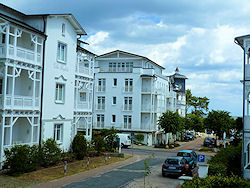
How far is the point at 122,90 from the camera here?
47.3 metres

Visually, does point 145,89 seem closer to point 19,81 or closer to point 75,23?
point 75,23

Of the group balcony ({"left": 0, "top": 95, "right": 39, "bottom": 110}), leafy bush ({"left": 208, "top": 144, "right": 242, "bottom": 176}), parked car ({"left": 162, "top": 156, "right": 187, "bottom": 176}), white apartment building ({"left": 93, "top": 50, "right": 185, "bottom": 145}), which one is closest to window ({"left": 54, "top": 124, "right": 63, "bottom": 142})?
balcony ({"left": 0, "top": 95, "right": 39, "bottom": 110})

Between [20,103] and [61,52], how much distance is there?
6.53m

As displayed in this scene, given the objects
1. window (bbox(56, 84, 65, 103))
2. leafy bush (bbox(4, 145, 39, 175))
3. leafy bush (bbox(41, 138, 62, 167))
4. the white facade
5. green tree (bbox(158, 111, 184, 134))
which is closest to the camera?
leafy bush (bbox(4, 145, 39, 175))

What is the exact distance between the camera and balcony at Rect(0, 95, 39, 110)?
19625 millimetres

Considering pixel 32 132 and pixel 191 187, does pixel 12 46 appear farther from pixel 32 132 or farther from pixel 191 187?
pixel 191 187

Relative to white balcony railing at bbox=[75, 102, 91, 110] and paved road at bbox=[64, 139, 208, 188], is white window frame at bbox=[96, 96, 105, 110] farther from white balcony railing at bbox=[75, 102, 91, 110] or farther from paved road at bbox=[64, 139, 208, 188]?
paved road at bbox=[64, 139, 208, 188]

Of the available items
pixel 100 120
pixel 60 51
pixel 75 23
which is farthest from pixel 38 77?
pixel 100 120

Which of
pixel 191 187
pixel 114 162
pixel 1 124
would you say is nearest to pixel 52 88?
pixel 1 124

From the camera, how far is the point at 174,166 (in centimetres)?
2034

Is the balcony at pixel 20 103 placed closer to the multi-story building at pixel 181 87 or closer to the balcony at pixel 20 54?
the balcony at pixel 20 54

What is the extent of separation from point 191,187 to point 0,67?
557 inches

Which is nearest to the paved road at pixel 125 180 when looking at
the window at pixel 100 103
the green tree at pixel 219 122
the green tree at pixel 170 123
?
the green tree at pixel 170 123

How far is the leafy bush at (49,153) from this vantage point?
71.6 ft
